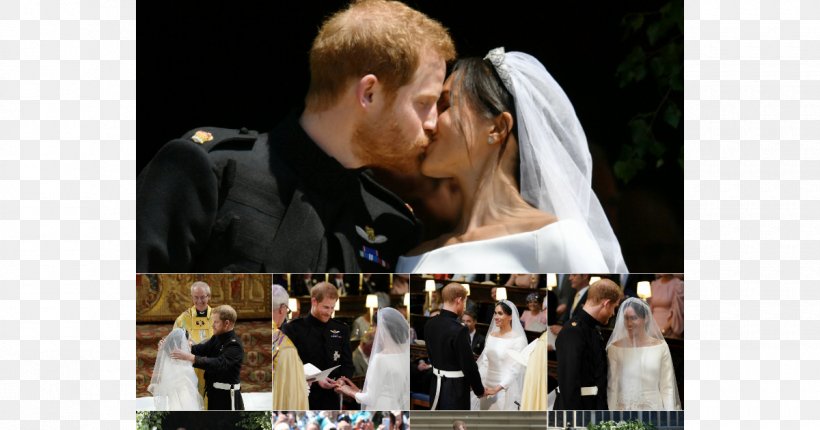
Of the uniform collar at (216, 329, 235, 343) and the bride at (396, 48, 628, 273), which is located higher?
the bride at (396, 48, 628, 273)

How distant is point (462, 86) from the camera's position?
5.23 metres

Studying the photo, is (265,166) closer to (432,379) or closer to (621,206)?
(432,379)

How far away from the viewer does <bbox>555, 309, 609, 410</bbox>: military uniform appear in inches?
209

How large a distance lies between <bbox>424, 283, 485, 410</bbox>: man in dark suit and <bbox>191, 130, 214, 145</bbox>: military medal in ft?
4.99

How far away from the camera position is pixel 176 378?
5352 millimetres

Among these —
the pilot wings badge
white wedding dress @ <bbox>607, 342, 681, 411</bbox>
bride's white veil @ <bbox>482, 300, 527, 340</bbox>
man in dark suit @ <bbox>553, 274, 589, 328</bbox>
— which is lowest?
white wedding dress @ <bbox>607, 342, 681, 411</bbox>

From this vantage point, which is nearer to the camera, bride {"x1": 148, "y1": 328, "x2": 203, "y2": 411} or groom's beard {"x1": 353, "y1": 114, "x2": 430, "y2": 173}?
groom's beard {"x1": 353, "y1": 114, "x2": 430, "y2": 173}

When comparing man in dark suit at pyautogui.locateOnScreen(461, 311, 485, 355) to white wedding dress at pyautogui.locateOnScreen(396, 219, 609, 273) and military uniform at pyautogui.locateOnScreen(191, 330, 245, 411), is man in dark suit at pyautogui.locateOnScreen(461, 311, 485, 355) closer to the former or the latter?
white wedding dress at pyautogui.locateOnScreen(396, 219, 609, 273)

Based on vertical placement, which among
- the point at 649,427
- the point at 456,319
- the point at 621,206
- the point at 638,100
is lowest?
the point at 649,427

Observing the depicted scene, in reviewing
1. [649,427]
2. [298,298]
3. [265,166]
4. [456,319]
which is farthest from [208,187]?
[649,427]

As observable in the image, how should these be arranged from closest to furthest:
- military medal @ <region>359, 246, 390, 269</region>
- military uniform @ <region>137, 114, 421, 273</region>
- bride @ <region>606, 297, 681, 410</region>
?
military uniform @ <region>137, 114, 421, 273</region>, military medal @ <region>359, 246, 390, 269</region>, bride @ <region>606, 297, 681, 410</region>

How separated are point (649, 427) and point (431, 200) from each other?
1.70 metres

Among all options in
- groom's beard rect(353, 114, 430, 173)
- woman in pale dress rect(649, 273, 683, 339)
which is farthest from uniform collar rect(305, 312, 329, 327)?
woman in pale dress rect(649, 273, 683, 339)

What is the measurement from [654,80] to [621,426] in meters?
1.89
